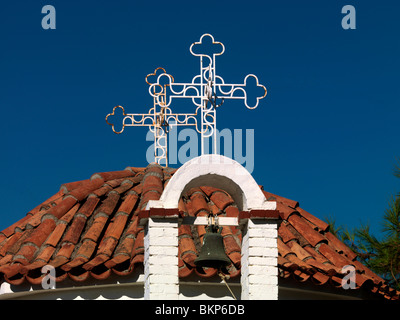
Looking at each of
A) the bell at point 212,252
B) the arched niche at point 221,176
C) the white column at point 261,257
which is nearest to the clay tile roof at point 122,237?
the bell at point 212,252

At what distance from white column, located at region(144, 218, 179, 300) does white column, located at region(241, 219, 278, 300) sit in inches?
35.1

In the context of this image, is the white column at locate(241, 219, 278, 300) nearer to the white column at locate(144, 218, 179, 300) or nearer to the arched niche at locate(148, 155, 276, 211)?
the arched niche at locate(148, 155, 276, 211)

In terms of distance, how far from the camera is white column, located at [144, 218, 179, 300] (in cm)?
989

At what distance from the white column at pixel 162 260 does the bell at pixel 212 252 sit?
21.0 inches

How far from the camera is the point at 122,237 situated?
12180 millimetres

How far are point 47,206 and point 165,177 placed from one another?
1869mm

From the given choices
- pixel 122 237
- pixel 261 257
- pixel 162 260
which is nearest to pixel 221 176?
pixel 261 257

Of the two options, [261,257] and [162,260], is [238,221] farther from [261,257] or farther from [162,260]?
[162,260]

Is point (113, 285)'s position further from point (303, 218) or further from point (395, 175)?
point (395, 175)

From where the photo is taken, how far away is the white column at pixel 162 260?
32.4ft

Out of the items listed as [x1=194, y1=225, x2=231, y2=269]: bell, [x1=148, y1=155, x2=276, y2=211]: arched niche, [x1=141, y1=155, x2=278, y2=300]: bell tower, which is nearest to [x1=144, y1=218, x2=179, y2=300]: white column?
[x1=141, y1=155, x2=278, y2=300]: bell tower

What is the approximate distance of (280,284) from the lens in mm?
11430
